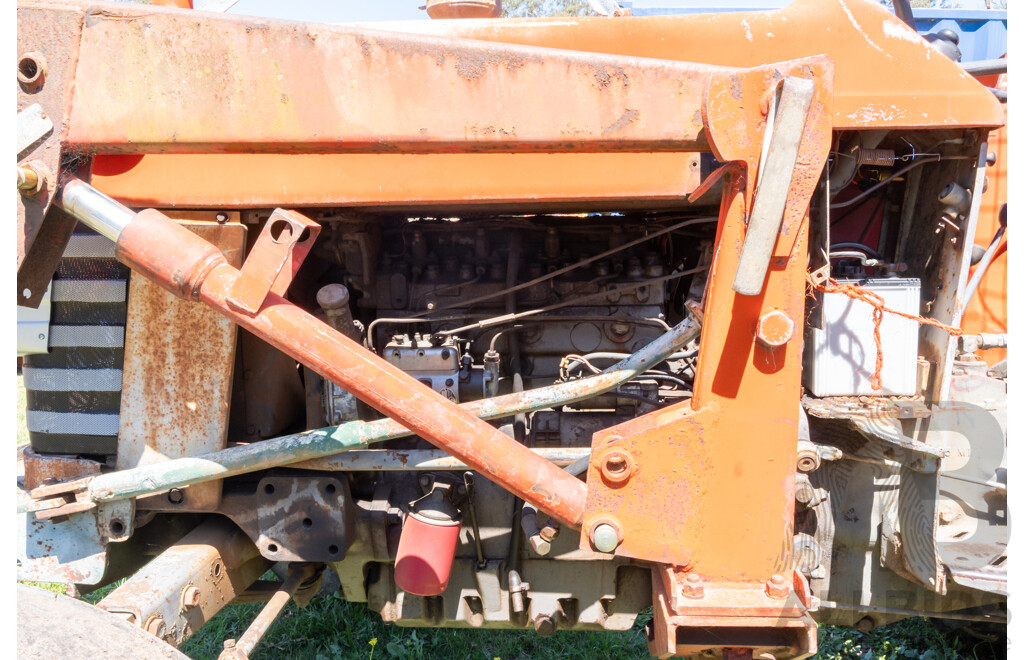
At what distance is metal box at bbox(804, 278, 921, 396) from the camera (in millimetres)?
1776

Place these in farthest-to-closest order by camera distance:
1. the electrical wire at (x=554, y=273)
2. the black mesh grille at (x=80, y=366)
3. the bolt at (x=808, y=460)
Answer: the electrical wire at (x=554, y=273)
the black mesh grille at (x=80, y=366)
the bolt at (x=808, y=460)

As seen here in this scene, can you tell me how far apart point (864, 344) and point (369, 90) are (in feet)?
4.45

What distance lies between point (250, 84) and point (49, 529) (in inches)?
54.6

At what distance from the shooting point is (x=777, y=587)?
138 centimetres

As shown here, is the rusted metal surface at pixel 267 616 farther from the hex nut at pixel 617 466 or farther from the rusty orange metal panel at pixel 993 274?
the rusty orange metal panel at pixel 993 274

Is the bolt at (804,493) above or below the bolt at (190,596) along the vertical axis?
above

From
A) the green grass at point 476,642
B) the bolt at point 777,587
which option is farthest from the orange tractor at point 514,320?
the green grass at point 476,642

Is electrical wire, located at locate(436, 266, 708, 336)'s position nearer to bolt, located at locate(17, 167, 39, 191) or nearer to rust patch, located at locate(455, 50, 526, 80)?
rust patch, located at locate(455, 50, 526, 80)

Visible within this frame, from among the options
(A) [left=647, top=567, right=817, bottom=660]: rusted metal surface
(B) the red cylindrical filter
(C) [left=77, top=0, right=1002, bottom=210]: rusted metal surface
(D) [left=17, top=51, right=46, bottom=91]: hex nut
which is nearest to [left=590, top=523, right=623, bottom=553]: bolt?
(A) [left=647, top=567, right=817, bottom=660]: rusted metal surface

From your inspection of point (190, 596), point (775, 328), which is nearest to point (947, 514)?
point (775, 328)

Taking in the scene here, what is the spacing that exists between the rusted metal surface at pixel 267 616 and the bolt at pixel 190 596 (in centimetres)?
14

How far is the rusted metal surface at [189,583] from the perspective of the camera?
1.55 metres

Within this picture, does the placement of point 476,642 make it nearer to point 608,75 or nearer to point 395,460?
point 395,460

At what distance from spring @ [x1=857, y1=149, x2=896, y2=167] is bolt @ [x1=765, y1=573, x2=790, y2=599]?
1.01m
